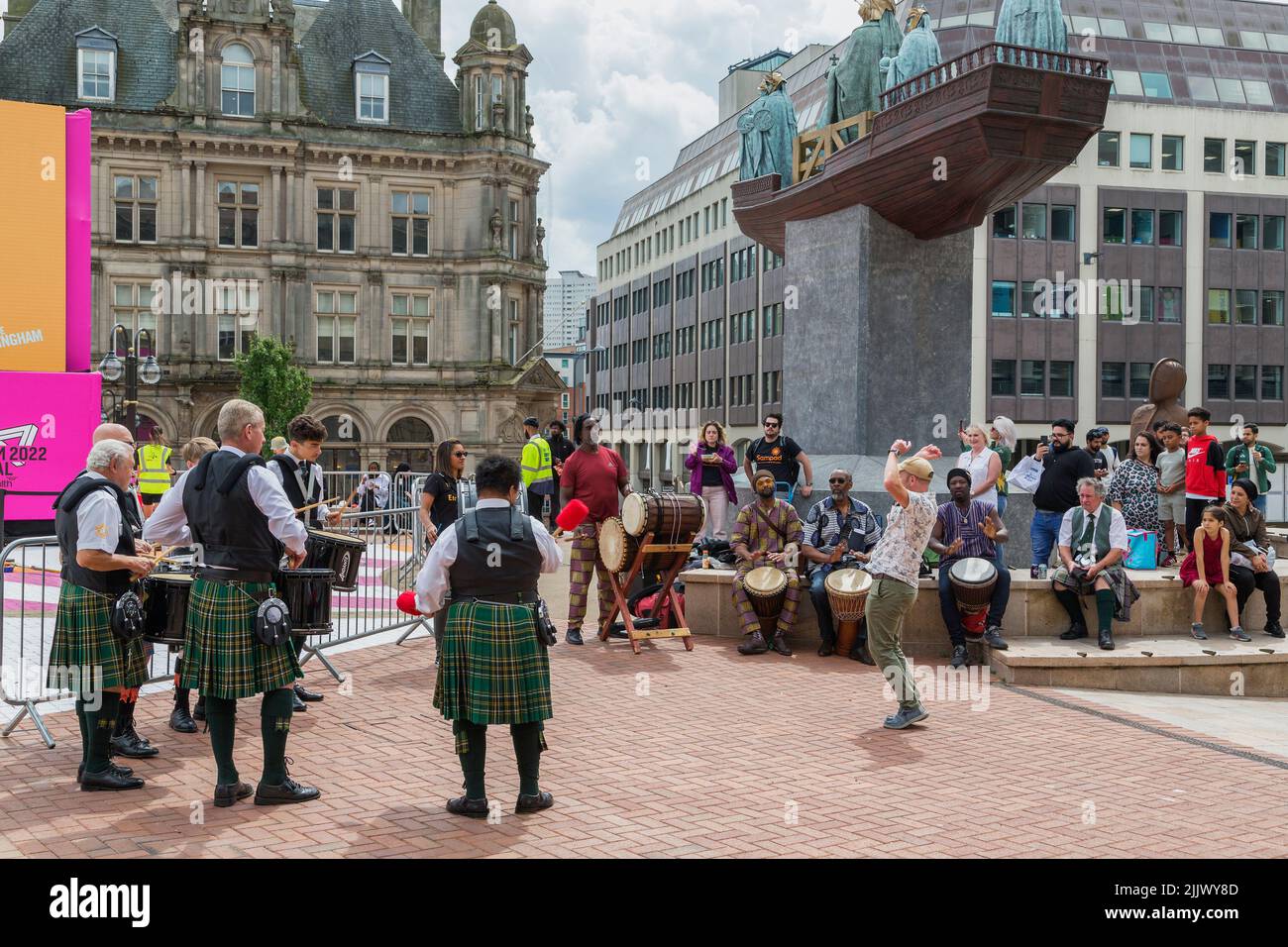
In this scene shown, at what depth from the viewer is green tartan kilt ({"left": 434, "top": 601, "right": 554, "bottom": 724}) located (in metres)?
6.78

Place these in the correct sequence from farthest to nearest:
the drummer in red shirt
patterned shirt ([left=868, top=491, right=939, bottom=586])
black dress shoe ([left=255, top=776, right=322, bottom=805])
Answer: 1. the drummer in red shirt
2. patterned shirt ([left=868, top=491, right=939, bottom=586])
3. black dress shoe ([left=255, top=776, right=322, bottom=805])

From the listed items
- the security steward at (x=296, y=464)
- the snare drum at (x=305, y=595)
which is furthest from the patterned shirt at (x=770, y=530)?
the snare drum at (x=305, y=595)

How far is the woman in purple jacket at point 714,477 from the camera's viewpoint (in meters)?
14.9

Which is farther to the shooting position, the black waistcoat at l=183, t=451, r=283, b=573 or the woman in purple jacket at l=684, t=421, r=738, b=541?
the woman in purple jacket at l=684, t=421, r=738, b=541

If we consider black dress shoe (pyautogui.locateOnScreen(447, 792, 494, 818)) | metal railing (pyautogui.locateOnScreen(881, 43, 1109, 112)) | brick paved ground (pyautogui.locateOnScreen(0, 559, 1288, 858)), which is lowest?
brick paved ground (pyautogui.locateOnScreen(0, 559, 1288, 858))

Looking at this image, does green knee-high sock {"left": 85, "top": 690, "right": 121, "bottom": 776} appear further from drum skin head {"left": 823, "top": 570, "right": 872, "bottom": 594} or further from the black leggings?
the black leggings

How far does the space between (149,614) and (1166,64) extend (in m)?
57.9

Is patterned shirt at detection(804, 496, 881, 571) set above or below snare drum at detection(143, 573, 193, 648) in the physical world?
above

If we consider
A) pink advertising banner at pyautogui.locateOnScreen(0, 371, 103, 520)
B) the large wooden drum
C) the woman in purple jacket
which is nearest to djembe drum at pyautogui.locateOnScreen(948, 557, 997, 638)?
the large wooden drum

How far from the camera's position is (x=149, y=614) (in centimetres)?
781

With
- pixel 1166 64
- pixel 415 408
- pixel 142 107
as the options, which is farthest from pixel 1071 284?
pixel 142 107

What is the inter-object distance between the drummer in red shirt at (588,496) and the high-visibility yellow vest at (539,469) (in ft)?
21.1

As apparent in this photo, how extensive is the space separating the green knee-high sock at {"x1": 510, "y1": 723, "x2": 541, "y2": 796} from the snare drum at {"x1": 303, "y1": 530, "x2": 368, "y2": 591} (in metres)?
2.69

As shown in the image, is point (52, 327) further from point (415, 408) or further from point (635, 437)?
point (635, 437)
